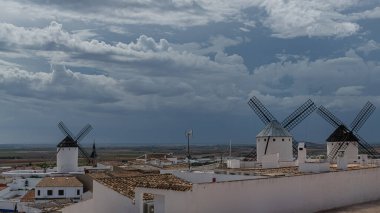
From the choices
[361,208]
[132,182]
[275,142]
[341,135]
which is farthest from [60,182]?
[361,208]

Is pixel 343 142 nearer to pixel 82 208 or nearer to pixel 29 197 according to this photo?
pixel 82 208

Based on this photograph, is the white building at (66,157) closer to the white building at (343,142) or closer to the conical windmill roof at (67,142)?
the conical windmill roof at (67,142)

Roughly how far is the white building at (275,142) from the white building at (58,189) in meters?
15.9

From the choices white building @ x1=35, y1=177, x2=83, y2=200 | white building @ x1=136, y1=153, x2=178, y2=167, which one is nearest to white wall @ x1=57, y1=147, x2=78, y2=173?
white building @ x1=136, y1=153, x2=178, y2=167

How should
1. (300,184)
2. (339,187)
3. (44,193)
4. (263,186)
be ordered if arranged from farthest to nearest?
(44,193)
(339,187)
(300,184)
(263,186)

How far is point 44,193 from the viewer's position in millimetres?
42719

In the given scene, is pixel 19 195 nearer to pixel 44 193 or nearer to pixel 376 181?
pixel 44 193

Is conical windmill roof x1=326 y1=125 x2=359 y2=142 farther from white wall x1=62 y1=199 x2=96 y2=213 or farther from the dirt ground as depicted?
white wall x1=62 y1=199 x2=96 y2=213

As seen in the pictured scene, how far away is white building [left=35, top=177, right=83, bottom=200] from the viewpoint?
140ft

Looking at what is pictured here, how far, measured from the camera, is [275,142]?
34062 millimetres

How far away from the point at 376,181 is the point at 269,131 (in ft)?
32.0

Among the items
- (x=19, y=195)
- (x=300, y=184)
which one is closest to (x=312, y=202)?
(x=300, y=184)

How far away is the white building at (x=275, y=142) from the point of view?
112 ft

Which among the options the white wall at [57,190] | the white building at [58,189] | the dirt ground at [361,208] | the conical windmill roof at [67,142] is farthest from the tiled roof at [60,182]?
the dirt ground at [361,208]
